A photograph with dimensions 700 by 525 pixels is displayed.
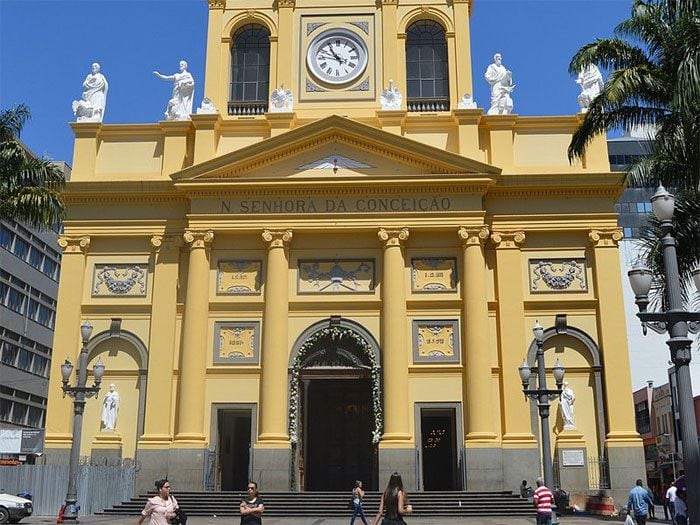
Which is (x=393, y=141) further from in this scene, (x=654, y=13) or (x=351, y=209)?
(x=654, y=13)

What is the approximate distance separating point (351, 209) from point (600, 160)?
32.7ft

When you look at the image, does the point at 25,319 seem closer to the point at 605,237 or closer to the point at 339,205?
the point at 339,205

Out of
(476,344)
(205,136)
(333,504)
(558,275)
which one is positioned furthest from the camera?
(205,136)

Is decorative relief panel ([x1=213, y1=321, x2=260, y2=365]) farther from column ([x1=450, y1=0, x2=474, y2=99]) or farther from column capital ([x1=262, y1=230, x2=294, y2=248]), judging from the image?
column ([x1=450, y1=0, x2=474, y2=99])

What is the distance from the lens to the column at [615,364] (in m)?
28.9

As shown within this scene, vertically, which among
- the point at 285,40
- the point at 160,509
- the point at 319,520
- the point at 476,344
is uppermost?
the point at 285,40

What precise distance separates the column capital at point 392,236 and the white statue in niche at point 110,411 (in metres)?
11.5

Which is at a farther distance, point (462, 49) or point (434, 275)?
point (462, 49)

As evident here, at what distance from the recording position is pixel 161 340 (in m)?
31.0

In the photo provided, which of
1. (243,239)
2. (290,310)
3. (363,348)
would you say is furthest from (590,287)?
(243,239)

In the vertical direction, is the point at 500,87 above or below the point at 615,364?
above

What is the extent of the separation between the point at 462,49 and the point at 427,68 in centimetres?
165

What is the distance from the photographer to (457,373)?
3008 cm

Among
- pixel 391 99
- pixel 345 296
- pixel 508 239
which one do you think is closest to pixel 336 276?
pixel 345 296
